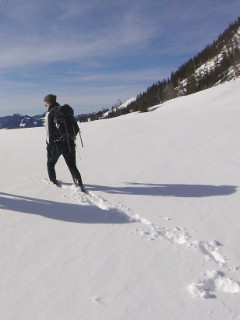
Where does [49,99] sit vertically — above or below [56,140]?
above

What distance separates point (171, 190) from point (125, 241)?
2403 millimetres

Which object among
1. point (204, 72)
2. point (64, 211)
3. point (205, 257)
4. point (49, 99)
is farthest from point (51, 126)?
point (204, 72)

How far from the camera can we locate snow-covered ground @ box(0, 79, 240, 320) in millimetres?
2785

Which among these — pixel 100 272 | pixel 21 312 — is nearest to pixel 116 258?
pixel 100 272

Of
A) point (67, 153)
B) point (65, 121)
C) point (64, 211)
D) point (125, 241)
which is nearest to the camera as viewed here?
point (125, 241)

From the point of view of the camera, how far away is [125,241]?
158 inches

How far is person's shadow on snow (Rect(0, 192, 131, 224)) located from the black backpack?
1475mm

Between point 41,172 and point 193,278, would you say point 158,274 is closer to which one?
point 193,278

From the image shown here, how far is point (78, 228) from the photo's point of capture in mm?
4465

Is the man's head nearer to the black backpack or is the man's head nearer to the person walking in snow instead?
the person walking in snow

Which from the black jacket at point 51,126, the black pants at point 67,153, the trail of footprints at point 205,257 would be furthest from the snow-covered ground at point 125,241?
the black jacket at point 51,126

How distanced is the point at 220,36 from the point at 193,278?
165 meters

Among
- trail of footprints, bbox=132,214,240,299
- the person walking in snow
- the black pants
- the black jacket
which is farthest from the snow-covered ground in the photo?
the black jacket

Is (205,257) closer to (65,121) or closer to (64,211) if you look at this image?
(64,211)
